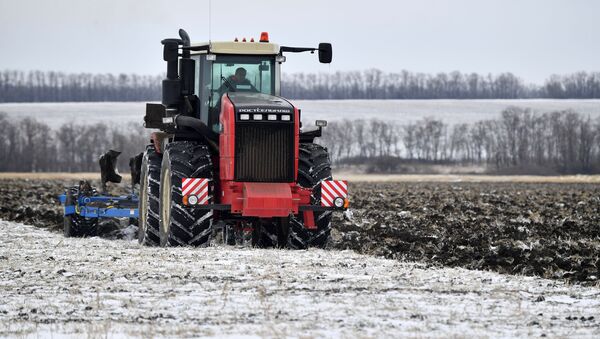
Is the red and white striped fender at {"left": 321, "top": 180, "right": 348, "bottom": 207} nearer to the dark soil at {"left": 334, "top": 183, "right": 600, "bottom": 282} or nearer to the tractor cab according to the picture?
the dark soil at {"left": 334, "top": 183, "right": 600, "bottom": 282}

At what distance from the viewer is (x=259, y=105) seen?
15.6m

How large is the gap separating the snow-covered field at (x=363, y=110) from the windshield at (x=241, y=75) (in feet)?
456

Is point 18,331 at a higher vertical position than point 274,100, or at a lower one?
lower

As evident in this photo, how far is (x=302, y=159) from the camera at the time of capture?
53.2ft

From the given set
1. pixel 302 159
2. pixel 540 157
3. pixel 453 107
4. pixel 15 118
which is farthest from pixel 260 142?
pixel 453 107

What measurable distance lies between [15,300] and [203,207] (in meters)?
5.18

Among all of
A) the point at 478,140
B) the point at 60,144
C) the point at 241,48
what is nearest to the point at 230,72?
the point at 241,48

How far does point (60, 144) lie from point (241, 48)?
139m

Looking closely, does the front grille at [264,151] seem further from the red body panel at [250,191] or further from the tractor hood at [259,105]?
the tractor hood at [259,105]

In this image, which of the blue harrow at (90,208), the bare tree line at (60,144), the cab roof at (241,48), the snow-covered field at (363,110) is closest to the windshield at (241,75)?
the cab roof at (241,48)

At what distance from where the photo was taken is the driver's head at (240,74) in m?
17.0

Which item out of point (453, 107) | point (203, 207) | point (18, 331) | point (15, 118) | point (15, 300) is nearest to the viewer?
point (18, 331)

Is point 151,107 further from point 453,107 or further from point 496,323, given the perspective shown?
point 453,107

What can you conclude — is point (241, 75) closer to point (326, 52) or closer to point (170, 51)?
point (170, 51)
